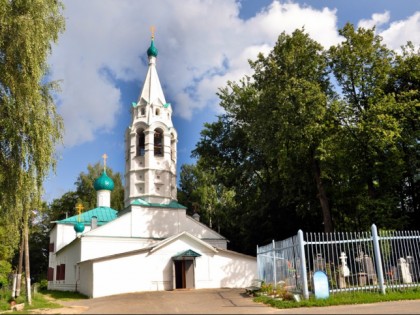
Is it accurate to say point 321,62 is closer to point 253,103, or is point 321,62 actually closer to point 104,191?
point 253,103

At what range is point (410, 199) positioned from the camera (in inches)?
1104

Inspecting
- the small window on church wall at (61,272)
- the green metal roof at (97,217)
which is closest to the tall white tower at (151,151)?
the green metal roof at (97,217)

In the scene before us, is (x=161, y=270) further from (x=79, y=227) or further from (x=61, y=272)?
(x=61, y=272)

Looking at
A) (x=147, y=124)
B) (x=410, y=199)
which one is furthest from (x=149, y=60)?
(x=410, y=199)

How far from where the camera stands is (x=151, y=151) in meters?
29.1

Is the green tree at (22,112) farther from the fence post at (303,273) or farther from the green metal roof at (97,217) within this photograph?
the green metal roof at (97,217)

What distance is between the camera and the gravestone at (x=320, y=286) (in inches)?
539

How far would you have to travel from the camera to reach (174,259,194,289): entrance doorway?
78.8ft

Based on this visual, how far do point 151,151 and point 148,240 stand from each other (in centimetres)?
624

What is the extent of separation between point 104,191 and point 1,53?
77.5 feet

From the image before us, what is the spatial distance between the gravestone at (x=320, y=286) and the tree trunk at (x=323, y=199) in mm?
10797

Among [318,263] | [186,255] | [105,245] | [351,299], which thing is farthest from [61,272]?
[351,299]

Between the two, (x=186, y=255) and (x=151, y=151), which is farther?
(x=151, y=151)

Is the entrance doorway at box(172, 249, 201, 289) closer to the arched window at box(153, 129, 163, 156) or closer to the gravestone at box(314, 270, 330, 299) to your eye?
the arched window at box(153, 129, 163, 156)
